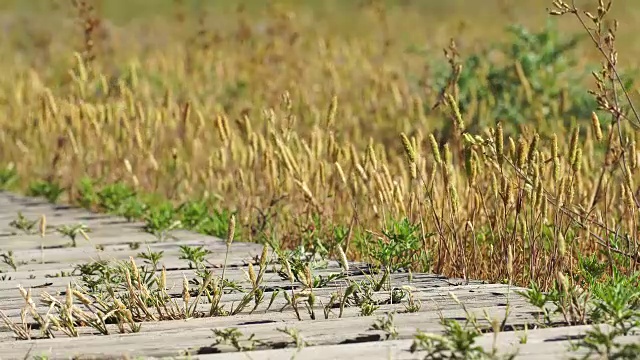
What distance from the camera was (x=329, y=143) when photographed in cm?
519

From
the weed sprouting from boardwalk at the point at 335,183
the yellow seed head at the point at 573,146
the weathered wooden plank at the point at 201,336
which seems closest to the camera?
the weathered wooden plank at the point at 201,336

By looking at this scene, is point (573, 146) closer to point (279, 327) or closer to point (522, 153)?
point (522, 153)

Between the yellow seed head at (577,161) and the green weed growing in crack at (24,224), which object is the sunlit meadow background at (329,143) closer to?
the yellow seed head at (577,161)

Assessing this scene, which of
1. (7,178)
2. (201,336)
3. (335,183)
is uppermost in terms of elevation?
(335,183)

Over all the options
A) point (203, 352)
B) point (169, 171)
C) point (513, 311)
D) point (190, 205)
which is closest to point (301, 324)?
point (203, 352)

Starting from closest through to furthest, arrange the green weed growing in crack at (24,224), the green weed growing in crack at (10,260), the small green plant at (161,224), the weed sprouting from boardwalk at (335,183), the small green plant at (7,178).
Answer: the weed sprouting from boardwalk at (335,183)
the green weed growing in crack at (10,260)
the small green plant at (161,224)
the green weed growing in crack at (24,224)
the small green plant at (7,178)

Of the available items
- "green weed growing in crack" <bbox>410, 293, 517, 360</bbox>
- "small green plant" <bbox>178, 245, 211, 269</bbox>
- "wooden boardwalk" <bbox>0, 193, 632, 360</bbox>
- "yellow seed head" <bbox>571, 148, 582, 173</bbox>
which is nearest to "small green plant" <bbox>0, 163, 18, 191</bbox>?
"wooden boardwalk" <bbox>0, 193, 632, 360</bbox>

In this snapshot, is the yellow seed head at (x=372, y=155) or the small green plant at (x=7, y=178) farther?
the small green plant at (x=7, y=178)

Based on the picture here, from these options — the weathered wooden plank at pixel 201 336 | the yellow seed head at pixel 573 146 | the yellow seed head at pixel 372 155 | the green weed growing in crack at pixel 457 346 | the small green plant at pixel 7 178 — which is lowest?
the weathered wooden plank at pixel 201 336

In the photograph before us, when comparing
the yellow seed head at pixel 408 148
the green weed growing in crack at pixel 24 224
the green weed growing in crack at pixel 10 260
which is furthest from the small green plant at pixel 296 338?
the green weed growing in crack at pixel 24 224

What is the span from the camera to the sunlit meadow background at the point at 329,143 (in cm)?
450

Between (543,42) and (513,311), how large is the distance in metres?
5.67

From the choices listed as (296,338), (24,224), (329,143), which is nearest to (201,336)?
(296,338)

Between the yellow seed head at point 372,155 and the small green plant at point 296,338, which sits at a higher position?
the yellow seed head at point 372,155
